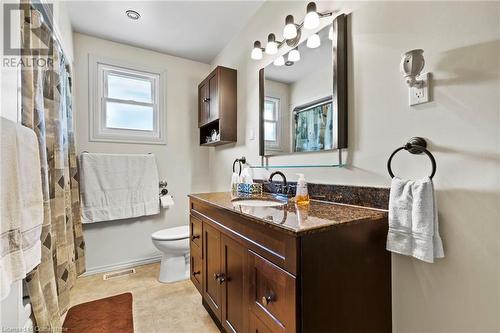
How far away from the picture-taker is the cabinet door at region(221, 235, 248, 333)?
1117mm

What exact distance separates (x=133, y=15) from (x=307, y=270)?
7.99ft

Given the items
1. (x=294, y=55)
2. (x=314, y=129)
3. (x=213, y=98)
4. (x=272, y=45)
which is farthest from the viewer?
(x=213, y=98)

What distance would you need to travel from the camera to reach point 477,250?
805mm

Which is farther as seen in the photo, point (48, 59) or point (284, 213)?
point (48, 59)

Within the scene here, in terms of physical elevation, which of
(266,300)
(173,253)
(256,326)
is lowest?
(173,253)

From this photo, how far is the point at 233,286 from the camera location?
121 centimetres

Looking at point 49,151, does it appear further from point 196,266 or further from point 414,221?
point 414,221

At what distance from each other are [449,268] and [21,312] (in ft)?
6.06

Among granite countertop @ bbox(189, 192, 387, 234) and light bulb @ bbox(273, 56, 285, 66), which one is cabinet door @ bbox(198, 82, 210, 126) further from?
granite countertop @ bbox(189, 192, 387, 234)

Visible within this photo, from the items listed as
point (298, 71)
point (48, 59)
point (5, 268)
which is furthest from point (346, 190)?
point (48, 59)

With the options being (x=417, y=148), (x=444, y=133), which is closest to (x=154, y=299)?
(x=417, y=148)

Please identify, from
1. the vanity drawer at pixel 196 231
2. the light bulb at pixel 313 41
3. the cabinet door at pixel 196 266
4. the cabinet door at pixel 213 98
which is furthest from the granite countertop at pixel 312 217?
the cabinet door at pixel 213 98

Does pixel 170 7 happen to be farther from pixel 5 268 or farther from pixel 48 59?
pixel 5 268

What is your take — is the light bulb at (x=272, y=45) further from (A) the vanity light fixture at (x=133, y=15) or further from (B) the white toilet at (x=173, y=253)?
(B) the white toilet at (x=173, y=253)
